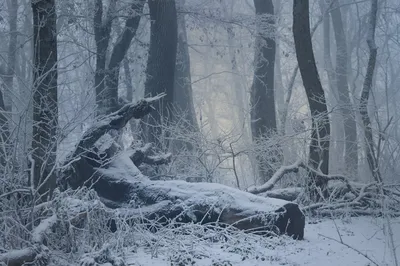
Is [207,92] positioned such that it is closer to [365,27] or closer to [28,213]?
[365,27]

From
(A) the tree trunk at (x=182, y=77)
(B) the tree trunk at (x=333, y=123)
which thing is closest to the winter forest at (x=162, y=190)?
(B) the tree trunk at (x=333, y=123)

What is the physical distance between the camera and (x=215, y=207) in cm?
643

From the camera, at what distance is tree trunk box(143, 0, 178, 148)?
12.4m

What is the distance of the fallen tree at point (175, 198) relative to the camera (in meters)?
6.35

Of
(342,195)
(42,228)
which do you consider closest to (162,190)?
(42,228)

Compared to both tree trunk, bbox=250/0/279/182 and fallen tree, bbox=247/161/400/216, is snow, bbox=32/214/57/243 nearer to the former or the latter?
fallen tree, bbox=247/161/400/216

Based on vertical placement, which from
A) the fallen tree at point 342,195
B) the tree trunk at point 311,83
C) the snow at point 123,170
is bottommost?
the fallen tree at point 342,195

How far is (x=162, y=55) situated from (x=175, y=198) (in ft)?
21.3

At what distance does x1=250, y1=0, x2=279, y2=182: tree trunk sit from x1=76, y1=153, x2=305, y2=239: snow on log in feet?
22.4

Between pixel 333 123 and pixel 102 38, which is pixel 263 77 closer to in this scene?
pixel 102 38

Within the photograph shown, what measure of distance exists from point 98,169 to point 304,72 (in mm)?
4141

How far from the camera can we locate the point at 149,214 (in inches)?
261

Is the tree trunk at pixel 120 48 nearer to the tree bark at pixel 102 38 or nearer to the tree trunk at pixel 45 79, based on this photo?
the tree bark at pixel 102 38

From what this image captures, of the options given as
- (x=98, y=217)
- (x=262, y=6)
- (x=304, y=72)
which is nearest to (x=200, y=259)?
(x=98, y=217)
